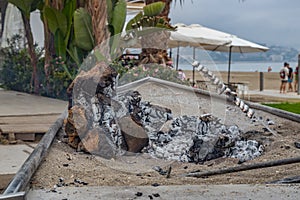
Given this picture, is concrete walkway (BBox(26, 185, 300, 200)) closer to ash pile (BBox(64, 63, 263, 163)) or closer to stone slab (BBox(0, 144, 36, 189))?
ash pile (BBox(64, 63, 263, 163))

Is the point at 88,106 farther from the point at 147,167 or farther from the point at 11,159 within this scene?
the point at 11,159

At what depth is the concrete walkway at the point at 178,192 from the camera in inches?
113

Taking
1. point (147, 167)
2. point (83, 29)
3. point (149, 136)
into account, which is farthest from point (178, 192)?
point (83, 29)

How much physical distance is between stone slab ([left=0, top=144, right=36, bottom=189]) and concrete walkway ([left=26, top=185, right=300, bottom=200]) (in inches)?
61.3

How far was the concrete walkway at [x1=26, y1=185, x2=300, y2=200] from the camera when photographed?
2859mm

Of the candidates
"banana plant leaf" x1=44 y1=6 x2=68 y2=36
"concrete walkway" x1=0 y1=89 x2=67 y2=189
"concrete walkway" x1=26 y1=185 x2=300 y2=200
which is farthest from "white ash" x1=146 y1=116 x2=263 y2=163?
"banana plant leaf" x1=44 y1=6 x2=68 y2=36

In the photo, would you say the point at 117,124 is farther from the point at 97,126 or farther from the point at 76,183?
the point at 76,183

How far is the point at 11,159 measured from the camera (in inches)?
199

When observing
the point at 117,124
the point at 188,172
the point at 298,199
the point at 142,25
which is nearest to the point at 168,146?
the point at 117,124

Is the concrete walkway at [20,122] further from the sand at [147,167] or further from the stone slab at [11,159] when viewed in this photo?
the sand at [147,167]

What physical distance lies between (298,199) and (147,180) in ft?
3.70

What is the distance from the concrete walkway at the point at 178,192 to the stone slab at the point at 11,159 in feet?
5.11

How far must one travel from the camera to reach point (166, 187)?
3.09 m

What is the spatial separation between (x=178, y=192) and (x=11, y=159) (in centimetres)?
272
